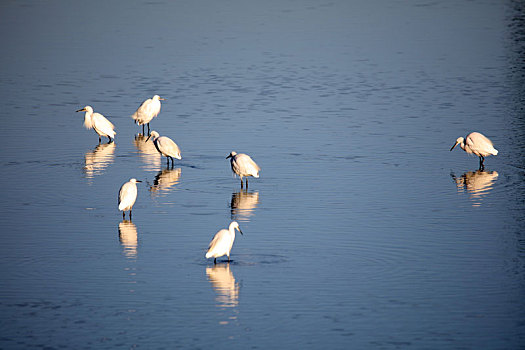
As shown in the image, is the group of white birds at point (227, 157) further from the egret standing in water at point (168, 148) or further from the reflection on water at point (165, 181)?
the reflection on water at point (165, 181)

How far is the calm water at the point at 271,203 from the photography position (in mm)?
10961

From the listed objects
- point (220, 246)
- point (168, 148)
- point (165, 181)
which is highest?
point (168, 148)


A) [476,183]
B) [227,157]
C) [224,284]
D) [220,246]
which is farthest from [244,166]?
[224,284]

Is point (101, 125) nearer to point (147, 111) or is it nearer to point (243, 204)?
point (147, 111)

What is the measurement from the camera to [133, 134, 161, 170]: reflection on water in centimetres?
2075

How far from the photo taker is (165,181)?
1886 cm

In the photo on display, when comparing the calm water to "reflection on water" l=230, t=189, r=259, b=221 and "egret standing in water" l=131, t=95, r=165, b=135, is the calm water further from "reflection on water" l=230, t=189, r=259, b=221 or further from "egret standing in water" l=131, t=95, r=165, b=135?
"egret standing in water" l=131, t=95, r=165, b=135

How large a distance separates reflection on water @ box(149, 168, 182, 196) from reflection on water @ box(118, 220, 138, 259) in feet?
7.91

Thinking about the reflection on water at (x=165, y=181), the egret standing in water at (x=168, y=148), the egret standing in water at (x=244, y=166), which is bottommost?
the reflection on water at (x=165, y=181)

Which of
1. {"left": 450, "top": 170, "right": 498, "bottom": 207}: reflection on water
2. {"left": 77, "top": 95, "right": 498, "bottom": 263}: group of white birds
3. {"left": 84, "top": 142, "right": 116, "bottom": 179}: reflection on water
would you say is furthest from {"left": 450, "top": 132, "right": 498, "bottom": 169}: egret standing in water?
{"left": 84, "top": 142, "right": 116, "bottom": 179}: reflection on water

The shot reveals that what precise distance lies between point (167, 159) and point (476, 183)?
6.93 metres

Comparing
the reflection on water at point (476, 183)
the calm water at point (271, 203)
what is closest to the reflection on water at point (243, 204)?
the calm water at point (271, 203)

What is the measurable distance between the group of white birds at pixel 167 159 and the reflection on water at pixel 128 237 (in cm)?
35

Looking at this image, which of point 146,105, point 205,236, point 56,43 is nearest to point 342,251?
point 205,236
